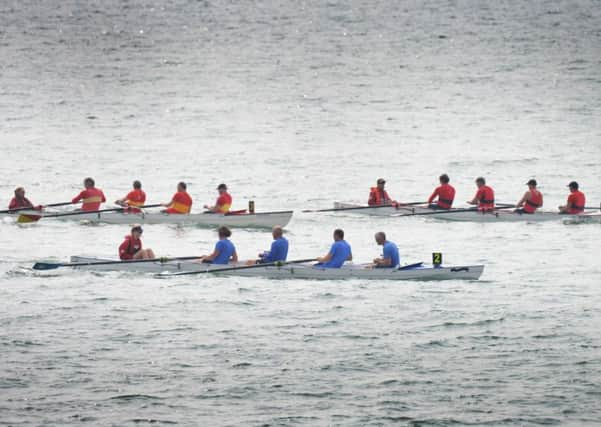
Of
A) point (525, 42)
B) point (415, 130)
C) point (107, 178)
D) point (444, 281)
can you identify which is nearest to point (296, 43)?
point (525, 42)

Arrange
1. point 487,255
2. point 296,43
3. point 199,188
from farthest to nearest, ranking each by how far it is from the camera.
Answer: point 296,43 < point 199,188 < point 487,255

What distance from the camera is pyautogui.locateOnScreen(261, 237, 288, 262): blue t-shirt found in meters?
33.9

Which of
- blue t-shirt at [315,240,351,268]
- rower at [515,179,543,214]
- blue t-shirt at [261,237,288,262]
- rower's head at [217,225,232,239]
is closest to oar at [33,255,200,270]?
rower's head at [217,225,232,239]

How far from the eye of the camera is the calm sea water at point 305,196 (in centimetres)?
2766

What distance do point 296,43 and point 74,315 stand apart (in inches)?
3036

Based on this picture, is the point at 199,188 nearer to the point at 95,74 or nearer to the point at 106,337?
the point at 106,337

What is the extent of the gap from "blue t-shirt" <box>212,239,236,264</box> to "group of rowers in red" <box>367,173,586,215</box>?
11.1 metres

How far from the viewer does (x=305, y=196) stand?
52469 millimetres

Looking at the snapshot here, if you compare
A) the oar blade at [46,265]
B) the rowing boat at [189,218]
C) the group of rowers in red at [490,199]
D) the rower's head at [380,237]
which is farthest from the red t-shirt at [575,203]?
the oar blade at [46,265]

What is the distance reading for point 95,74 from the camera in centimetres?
9500

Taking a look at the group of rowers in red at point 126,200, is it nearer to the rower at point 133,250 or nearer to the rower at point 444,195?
the rower at point 444,195

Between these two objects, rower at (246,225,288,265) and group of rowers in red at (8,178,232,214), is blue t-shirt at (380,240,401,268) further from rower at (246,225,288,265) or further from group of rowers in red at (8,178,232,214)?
group of rowers in red at (8,178,232,214)

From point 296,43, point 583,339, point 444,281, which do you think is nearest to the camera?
point 583,339

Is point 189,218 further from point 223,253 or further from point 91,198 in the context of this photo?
point 223,253
